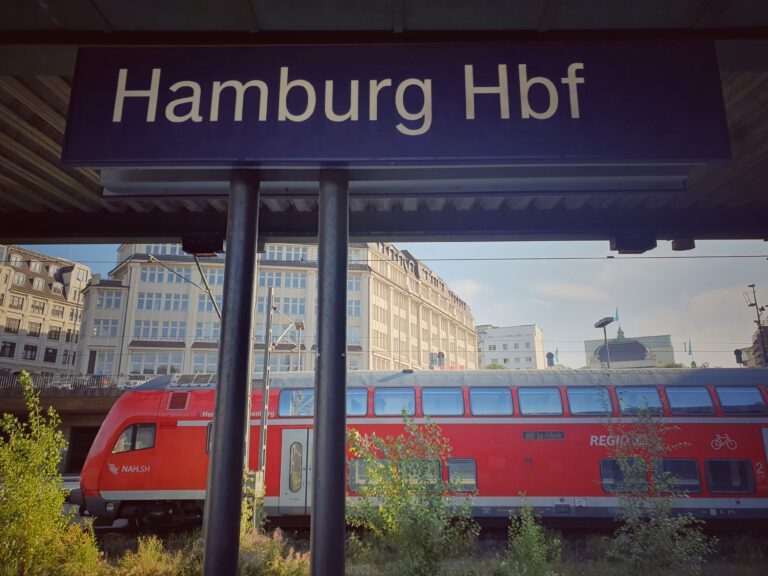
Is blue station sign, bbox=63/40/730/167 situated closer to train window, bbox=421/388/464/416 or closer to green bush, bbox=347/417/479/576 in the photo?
green bush, bbox=347/417/479/576

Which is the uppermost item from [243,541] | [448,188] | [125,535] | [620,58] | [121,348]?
[121,348]

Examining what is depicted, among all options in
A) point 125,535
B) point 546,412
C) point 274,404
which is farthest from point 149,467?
point 546,412

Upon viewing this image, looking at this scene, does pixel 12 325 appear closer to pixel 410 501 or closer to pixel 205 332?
pixel 205 332

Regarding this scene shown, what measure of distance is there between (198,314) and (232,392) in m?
67.3

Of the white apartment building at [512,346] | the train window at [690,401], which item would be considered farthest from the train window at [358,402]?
the white apartment building at [512,346]

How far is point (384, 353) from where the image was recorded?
7356cm

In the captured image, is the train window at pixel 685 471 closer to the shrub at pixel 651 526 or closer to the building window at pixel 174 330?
the shrub at pixel 651 526

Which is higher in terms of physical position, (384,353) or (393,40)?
(384,353)

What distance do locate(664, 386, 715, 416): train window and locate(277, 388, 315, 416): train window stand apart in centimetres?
984

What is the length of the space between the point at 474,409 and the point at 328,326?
12120 mm

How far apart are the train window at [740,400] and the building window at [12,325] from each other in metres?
82.5

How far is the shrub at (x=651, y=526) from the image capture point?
7.08m

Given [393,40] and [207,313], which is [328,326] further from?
[207,313]

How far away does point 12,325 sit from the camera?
71.6m
